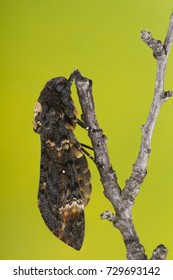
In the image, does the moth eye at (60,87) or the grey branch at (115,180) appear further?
the moth eye at (60,87)

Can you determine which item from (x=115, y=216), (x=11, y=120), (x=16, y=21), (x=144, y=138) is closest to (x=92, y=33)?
(x=16, y=21)

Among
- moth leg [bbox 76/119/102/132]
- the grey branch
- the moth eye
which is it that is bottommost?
the grey branch

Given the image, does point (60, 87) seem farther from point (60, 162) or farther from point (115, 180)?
point (115, 180)

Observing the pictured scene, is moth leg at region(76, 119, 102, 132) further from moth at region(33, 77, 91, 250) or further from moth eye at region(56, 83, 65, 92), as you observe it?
moth eye at region(56, 83, 65, 92)

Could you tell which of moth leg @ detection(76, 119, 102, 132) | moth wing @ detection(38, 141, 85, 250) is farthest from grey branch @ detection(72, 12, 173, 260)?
moth wing @ detection(38, 141, 85, 250)

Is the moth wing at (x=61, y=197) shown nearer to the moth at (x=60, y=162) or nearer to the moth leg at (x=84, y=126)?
the moth at (x=60, y=162)

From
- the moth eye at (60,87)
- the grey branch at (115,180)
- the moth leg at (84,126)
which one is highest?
the moth eye at (60,87)

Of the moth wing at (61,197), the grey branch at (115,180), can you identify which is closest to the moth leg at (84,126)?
the grey branch at (115,180)
